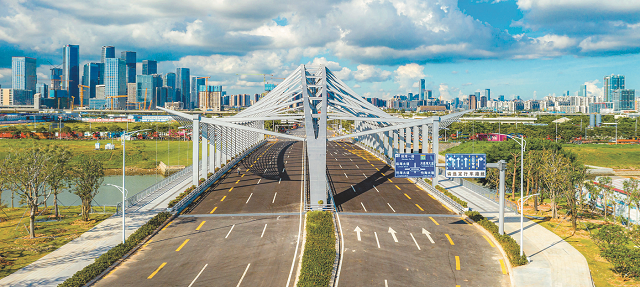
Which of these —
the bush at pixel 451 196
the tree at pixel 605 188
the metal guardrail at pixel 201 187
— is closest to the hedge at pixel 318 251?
the metal guardrail at pixel 201 187

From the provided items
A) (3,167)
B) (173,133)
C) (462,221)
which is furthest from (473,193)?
(173,133)

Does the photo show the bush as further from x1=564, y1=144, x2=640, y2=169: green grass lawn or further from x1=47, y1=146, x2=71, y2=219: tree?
x1=564, y1=144, x2=640, y2=169: green grass lawn

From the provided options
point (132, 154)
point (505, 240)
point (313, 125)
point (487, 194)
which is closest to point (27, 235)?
point (313, 125)

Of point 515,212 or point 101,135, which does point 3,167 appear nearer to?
point 515,212

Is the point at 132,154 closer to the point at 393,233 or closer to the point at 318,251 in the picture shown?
the point at 393,233

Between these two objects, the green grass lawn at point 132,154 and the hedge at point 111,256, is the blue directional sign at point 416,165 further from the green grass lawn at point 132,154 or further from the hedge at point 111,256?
the green grass lawn at point 132,154

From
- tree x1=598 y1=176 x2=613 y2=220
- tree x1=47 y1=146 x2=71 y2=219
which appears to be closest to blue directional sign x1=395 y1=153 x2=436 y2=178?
tree x1=598 y1=176 x2=613 y2=220
